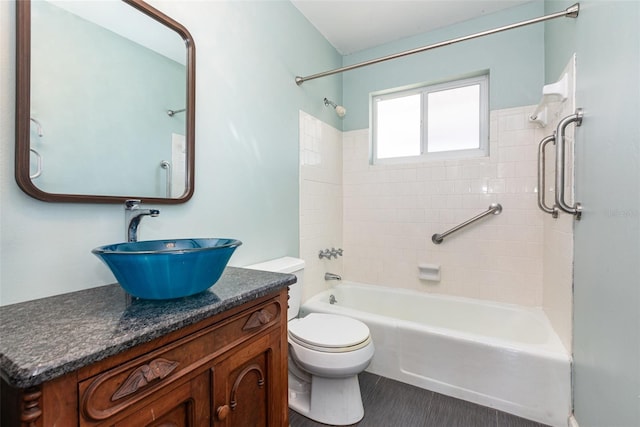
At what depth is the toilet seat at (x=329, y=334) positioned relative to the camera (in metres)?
1.49

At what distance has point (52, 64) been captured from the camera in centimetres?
96

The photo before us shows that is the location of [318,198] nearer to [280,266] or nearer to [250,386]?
[280,266]

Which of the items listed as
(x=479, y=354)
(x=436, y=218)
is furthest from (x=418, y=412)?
(x=436, y=218)

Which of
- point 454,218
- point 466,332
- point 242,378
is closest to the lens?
point 242,378

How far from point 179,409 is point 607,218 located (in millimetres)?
1513

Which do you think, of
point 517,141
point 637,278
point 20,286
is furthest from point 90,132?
point 517,141

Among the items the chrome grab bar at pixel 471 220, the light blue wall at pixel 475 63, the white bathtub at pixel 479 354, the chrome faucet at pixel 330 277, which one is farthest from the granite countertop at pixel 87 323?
the light blue wall at pixel 475 63

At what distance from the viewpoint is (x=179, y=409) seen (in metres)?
Answer: 0.77

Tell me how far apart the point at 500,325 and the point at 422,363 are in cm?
76

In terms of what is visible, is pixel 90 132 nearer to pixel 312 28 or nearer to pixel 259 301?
pixel 259 301

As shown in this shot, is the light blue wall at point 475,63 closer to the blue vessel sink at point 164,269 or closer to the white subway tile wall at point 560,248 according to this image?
the white subway tile wall at point 560,248

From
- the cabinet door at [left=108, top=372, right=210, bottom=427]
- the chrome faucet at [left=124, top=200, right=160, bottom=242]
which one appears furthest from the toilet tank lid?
the cabinet door at [left=108, top=372, right=210, bottom=427]

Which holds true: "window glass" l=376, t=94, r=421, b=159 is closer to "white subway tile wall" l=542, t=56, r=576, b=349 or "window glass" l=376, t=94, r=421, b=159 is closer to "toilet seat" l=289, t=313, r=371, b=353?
"white subway tile wall" l=542, t=56, r=576, b=349

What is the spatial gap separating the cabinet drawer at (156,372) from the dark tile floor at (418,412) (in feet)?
3.27
